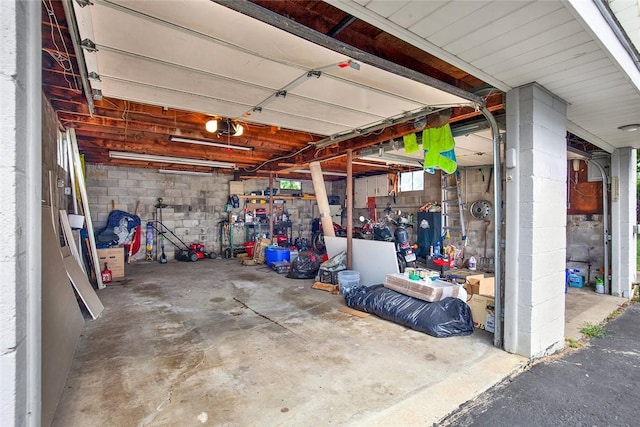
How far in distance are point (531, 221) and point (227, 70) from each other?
9.29 feet

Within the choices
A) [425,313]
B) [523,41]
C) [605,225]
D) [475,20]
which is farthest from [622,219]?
[475,20]

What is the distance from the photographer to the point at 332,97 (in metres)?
2.91

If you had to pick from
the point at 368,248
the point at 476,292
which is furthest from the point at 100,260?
the point at 476,292

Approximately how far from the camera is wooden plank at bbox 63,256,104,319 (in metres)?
3.74

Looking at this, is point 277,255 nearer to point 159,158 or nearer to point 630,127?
point 159,158

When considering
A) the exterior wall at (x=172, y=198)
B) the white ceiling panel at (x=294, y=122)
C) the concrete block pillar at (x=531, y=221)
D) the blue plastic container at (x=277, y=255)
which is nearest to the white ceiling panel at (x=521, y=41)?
the concrete block pillar at (x=531, y=221)

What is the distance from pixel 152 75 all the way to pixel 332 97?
1.51m

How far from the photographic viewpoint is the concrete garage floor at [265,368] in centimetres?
→ 201

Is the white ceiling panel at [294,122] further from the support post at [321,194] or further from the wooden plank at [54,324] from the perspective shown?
the wooden plank at [54,324]

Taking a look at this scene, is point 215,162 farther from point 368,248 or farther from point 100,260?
point 368,248

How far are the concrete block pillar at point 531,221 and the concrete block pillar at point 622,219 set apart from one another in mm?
3210

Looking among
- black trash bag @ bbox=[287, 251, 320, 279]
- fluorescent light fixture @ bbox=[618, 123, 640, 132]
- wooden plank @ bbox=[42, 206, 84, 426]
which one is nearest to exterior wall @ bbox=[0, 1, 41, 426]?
wooden plank @ bbox=[42, 206, 84, 426]

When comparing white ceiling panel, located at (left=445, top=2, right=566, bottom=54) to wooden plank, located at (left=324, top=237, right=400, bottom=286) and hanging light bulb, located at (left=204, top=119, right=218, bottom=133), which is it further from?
wooden plank, located at (left=324, top=237, right=400, bottom=286)

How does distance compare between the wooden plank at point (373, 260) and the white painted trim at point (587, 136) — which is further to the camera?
the wooden plank at point (373, 260)
